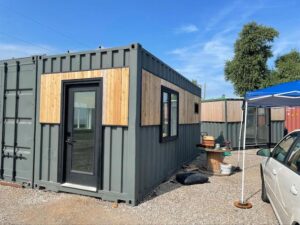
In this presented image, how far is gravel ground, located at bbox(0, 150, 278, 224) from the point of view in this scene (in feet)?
14.6

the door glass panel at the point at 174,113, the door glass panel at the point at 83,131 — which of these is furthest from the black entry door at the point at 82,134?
the door glass panel at the point at 174,113

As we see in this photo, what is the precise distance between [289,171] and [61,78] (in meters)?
4.93

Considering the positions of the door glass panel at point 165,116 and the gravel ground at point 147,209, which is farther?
the door glass panel at point 165,116

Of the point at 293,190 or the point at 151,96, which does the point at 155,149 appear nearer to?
the point at 151,96

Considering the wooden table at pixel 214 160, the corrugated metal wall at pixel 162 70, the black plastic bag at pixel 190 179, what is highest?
the corrugated metal wall at pixel 162 70

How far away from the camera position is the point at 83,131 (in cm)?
580

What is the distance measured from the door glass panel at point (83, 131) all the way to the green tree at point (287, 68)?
2222 centimetres

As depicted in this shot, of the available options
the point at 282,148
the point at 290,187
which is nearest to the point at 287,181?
the point at 290,187

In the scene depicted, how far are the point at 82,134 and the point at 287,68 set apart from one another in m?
25.6

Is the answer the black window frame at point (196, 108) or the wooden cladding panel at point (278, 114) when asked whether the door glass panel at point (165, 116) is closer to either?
the black window frame at point (196, 108)

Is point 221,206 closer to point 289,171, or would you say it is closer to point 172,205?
point 172,205

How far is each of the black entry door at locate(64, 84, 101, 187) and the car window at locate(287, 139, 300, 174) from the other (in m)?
3.61

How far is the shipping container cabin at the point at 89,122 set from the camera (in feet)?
17.2

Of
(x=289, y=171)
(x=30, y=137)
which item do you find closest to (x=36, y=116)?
(x=30, y=137)
